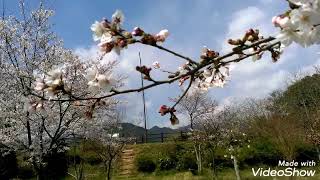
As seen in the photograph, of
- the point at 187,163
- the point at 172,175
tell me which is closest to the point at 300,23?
the point at 172,175

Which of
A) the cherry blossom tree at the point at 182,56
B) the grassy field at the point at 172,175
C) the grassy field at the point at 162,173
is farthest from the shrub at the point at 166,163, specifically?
the cherry blossom tree at the point at 182,56

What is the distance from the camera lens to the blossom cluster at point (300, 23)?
148cm

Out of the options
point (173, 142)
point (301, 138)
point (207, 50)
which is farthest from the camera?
point (173, 142)

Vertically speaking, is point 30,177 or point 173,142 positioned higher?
point 173,142

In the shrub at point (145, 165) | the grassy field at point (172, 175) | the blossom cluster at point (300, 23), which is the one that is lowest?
the grassy field at point (172, 175)

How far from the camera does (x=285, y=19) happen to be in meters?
1.56

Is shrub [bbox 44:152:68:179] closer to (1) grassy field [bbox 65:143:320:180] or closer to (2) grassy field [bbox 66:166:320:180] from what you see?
(1) grassy field [bbox 65:143:320:180]

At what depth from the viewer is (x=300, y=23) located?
4.94ft

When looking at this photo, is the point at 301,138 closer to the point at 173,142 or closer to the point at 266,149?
the point at 266,149

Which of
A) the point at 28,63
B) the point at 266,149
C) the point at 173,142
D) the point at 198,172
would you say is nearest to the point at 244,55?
the point at 28,63

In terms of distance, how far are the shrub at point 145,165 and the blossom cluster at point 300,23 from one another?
24268 millimetres

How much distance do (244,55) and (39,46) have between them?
40.7ft

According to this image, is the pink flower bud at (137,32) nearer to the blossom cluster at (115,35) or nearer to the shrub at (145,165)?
the blossom cluster at (115,35)

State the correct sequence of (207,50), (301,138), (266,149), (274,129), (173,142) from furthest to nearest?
(173,142), (266,149), (301,138), (274,129), (207,50)
